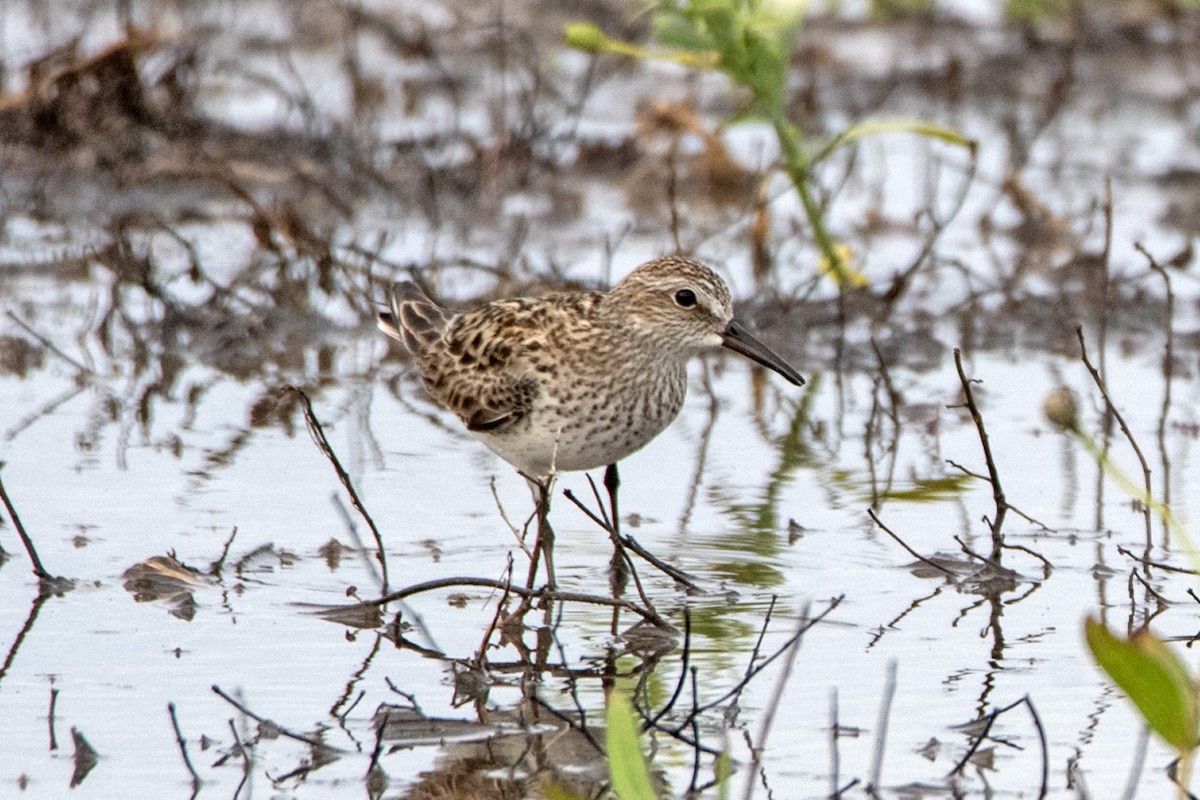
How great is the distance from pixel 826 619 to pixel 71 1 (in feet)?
34.3

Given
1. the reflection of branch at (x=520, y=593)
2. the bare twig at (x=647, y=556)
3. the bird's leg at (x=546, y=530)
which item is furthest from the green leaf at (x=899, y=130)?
the reflection of branch at (x=520, y=593)

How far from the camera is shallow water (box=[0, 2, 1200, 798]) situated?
4875mm

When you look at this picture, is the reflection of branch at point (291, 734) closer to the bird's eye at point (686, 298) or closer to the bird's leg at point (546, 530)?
the bird's leg at point (546, 530)

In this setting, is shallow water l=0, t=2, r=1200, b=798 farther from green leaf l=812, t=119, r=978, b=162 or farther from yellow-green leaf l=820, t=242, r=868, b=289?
green leaf l=812, t=119, r=978, b=162

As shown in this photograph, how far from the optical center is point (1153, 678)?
2.99m

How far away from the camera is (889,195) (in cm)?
1244

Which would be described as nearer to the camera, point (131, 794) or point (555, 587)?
point (131, 794)

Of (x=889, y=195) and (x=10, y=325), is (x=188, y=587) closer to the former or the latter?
(x=10, y=325)

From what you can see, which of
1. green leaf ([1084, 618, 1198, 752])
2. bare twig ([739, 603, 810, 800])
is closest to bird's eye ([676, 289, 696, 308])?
bare twig ([739, 603, 810, 800])

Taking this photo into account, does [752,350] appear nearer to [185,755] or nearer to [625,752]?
[185,755]

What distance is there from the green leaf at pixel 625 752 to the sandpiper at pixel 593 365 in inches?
108

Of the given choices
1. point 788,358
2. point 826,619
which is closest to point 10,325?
point 788,358

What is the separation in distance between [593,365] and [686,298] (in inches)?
16.8

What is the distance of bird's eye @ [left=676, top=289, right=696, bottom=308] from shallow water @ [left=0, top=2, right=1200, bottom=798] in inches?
29.9
